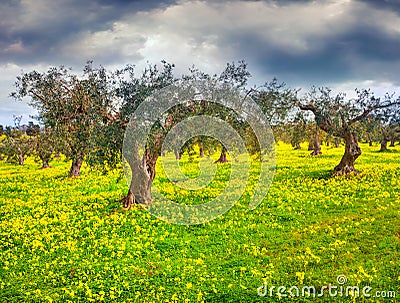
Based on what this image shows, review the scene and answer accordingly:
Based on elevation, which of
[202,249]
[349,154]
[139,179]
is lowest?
[202,249]

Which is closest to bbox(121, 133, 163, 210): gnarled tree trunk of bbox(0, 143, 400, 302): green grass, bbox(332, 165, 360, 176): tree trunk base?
bbox(0, 143, 400, 302): green grass

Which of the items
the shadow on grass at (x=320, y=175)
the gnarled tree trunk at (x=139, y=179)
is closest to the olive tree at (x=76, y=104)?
the gnarled tree trunk at (x=139, y=179)

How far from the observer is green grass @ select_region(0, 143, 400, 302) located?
1192 cm

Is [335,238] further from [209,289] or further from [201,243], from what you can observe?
[209,289]

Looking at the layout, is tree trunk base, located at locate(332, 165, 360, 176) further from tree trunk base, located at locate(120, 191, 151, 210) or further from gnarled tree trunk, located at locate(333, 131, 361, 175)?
→ tree trunk base, located at locate(120, 191, 151, 210)

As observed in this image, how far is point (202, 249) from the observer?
15.5 m

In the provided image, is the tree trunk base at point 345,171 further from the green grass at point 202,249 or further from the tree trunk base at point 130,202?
the tree trunk base at point 130,202

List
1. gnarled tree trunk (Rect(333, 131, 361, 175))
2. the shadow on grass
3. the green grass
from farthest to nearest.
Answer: gnarled tree trunk (Rect(333, 131, 361, 175))
the shadow on grass
the green grass

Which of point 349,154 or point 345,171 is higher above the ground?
point 349,154

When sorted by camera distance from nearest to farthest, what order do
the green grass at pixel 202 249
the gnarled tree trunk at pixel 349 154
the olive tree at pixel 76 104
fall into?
the green grass at pixel 202 249
the olive tree at pixel 76 104
the gnarled tree trunk at pixel 349 154

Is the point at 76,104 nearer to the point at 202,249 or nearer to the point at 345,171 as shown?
the point at 202,249

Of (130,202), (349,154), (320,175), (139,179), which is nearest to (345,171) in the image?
(349,154)

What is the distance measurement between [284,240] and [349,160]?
19.7 metres

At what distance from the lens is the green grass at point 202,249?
1192 centimetres
